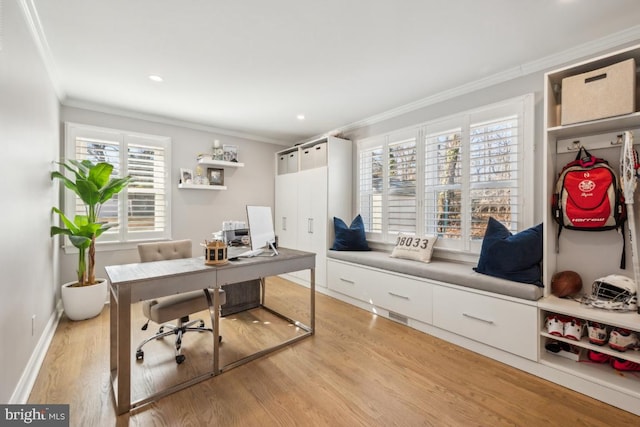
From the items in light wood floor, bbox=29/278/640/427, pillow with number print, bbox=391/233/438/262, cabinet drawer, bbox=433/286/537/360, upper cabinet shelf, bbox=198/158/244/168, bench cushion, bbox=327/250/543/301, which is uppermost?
upper cabinet shelf, bbox=198/158/244/168

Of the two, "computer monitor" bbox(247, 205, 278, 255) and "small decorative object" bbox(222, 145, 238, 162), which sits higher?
"small decorative object" bbox(222, 145, 238, 162)

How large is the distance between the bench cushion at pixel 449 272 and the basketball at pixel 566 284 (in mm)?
151

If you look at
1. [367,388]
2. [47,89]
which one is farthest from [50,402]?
[47,89]

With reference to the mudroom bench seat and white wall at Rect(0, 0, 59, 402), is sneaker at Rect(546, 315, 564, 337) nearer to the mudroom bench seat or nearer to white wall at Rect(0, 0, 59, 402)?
the mudroom bench seat

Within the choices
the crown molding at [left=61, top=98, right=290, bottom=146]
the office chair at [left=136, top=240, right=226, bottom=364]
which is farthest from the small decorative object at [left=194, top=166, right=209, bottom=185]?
the office chair at [left=136, top=240, right=226, bottom=364]

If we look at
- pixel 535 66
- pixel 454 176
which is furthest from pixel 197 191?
pixel 535 66

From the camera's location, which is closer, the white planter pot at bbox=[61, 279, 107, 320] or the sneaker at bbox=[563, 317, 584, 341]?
the sneaker at bbox=[563, 317, 584, 341]

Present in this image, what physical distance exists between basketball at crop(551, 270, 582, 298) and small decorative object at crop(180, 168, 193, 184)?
4.55 m

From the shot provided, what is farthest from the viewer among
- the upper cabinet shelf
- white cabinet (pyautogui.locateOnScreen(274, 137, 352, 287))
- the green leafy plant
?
the upper cabinet shelf

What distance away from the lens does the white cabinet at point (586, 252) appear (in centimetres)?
185

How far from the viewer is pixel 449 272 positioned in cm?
270

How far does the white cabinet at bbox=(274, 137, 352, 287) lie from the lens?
166 inches

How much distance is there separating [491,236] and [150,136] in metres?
4.50

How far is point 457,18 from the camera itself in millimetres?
1988
